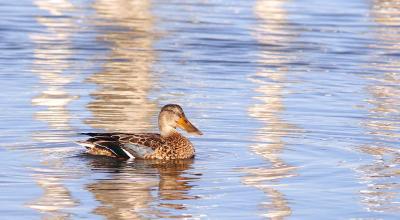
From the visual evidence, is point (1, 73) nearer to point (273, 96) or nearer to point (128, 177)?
point (273, 96)

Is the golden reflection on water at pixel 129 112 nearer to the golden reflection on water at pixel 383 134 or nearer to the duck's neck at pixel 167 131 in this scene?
the duck's neck at pixel 167 131

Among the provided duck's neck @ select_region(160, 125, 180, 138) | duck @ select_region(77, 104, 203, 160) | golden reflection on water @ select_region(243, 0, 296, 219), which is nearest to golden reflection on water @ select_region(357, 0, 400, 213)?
golden reflection on water @ select_region(243, 0, 296, 219)

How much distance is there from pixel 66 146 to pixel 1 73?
5909 mm

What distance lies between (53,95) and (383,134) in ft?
16.0

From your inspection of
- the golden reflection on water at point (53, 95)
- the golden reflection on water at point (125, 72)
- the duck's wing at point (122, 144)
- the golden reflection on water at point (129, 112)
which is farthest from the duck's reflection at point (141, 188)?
the golden reflection on water at point (125, 72)

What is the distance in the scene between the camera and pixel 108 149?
49.2 ft

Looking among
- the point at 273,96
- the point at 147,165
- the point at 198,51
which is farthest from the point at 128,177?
the point at 198,51

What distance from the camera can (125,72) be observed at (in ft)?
71.4

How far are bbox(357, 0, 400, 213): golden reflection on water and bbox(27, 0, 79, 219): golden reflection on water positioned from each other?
2779 millimetres

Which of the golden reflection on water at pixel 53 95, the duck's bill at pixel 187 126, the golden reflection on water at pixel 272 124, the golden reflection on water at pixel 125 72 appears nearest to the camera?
the golden reflection on water at pixel 53 95

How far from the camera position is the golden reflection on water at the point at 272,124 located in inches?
500

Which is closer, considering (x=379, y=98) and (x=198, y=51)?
(x=379, y=98)

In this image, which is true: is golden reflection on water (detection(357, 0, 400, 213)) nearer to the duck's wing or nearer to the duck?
the duck

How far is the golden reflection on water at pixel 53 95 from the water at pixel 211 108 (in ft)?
0.09
